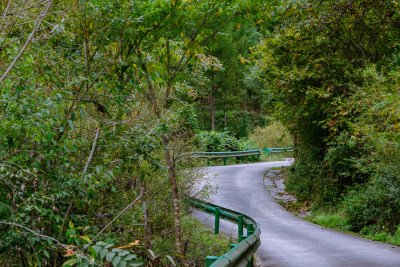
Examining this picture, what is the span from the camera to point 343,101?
16281 millimetres

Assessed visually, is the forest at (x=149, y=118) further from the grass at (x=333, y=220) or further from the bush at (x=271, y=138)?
the bush at (x=271, y=138)

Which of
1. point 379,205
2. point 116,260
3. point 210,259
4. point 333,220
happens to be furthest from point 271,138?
point 116,260

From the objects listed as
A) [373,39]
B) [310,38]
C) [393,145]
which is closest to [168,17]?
[393,145]

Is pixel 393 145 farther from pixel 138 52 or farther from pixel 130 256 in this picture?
pixel 130 256

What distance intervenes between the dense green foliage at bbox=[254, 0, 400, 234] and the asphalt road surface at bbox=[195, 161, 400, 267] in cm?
169

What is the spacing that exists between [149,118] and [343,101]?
990cm

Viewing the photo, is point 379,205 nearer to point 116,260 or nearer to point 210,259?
point 210,259

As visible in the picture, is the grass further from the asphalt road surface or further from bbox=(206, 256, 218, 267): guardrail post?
bbox=(206, 256, 218, 267): guardrail post

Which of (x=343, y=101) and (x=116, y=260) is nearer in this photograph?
(x=116, y=260)

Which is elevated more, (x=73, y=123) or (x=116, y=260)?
(x=73, y=123)

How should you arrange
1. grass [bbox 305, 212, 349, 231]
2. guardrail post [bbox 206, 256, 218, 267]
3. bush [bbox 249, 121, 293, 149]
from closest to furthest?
guardrail post [bbox 206, 256, 218, 267], grass [bbox 305, 212, 349, 231], bush [bbox 249, 121, 293, 149]

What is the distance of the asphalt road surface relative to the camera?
9.68 meters

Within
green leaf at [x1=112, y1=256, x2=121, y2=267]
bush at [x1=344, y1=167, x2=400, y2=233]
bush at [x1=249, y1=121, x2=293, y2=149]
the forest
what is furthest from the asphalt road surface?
bush at [x1=249, y1=121, x2=293, y2=149]

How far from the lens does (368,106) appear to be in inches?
566
